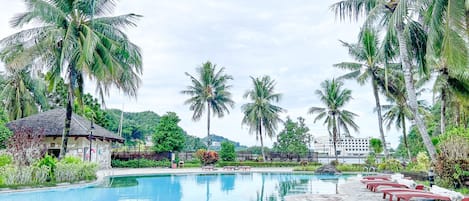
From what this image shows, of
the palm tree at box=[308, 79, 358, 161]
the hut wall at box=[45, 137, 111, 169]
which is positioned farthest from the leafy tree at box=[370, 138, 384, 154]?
the hut wall at box=[45, 137, 111, 169]

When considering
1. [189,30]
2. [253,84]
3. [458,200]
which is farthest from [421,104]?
[458,200]

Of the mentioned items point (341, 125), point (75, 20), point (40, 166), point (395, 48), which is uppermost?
point (75, 20)

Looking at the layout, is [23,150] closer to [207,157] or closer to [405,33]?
[405,33]

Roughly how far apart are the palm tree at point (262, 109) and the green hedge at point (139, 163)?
7.91 m

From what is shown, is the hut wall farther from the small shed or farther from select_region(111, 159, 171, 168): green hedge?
select_region(111, 159, 171, 168): green hedge

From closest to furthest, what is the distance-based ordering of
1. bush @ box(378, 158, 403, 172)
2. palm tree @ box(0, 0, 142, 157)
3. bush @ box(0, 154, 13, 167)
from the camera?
bush @ box(0, 154, 13, 167), palm tree @ box(0, 0, 142, 157), bush @ box(378, 158, 403, 172)

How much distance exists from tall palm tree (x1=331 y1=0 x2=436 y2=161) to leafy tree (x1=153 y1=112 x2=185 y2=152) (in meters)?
17.3

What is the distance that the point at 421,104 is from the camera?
27.6m

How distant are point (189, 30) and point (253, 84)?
1503 cm

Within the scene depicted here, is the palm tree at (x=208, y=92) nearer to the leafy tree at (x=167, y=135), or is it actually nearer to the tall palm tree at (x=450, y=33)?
the leafy tree at (x=167, y=135)

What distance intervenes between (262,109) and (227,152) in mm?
4540

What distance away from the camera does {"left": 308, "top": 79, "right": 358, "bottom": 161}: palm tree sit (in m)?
28.5

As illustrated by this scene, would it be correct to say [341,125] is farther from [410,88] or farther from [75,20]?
[75,20]


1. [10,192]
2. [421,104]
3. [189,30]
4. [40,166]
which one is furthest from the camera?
[421,104]
